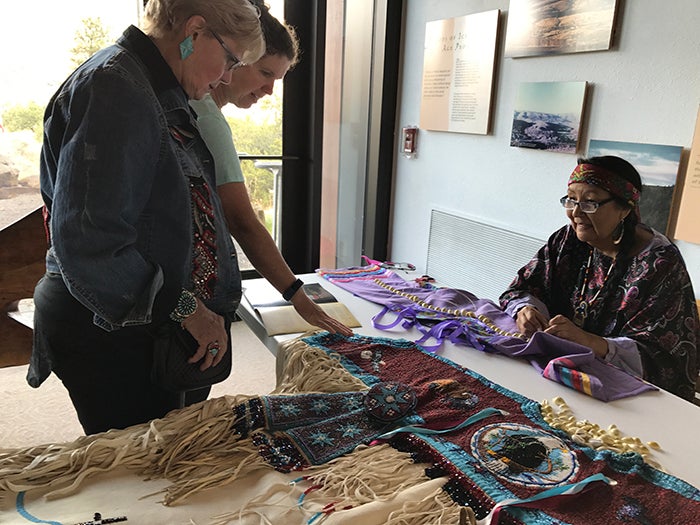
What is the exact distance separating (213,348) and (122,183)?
0.34 m

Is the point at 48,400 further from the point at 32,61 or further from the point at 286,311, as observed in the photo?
the point at 32,61

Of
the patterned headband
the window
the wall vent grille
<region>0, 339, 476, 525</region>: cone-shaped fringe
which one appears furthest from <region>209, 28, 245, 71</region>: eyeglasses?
the window

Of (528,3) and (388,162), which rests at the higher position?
(528,3)

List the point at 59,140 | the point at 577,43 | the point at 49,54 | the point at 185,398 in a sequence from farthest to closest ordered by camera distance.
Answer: the point at 49,54
the point at 577,43
the point at 185,398
the point at 59,140

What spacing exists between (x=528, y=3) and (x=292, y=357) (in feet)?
6.03

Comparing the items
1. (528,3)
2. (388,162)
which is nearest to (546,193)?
(528,3)

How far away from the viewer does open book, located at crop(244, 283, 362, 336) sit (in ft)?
4.77

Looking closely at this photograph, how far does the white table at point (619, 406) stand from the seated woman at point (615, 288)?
172mm

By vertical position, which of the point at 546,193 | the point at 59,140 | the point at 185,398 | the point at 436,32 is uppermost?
the point at 436,32

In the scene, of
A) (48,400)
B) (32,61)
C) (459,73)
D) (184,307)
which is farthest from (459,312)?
(32,61)

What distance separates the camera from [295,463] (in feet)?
2.87

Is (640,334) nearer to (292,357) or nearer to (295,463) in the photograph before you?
(292,357)

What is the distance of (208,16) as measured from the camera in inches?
37.4

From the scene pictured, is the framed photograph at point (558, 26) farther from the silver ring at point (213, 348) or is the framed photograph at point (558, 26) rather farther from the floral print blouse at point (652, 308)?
the silver ring at point (213, 348)
